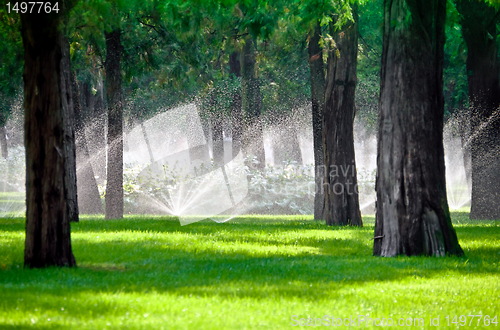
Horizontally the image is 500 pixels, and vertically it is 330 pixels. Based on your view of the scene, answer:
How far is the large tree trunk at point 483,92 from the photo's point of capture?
22.0 m

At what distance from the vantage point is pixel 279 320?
6.74 meters

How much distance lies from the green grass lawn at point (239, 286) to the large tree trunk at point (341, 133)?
14.9 feet

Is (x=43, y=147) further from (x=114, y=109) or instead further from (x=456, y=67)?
(x=456, y=67)

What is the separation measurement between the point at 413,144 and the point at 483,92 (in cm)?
1155

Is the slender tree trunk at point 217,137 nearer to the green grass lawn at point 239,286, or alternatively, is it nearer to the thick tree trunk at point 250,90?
the thick tree trunk at point 250,90

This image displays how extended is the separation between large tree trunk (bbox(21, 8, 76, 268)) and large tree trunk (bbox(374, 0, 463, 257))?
15.2ft

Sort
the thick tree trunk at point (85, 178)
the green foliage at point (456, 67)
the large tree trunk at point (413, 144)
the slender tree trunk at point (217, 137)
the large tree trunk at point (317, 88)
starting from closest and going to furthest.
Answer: the large tree trunk at point (413, 144)
the large tree trunk at point (317, 88)
the green foliage at point (456, 67)
the thick tree trunk at point (85, 178)
the slender tree trunk at point (217, 137)

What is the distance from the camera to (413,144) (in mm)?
11688

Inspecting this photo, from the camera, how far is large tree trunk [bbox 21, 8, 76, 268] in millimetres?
9352

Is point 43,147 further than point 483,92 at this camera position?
No

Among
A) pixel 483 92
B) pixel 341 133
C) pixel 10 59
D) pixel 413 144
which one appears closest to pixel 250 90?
pixel 483 92

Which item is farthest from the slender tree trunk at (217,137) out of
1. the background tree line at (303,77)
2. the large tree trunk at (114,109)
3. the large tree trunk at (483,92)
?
the large tree trunk at (483,92)

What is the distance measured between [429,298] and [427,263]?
2.73m

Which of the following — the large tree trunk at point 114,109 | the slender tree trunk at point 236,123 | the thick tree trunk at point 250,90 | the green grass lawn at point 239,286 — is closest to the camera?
the green grass lawn at point 239,286
